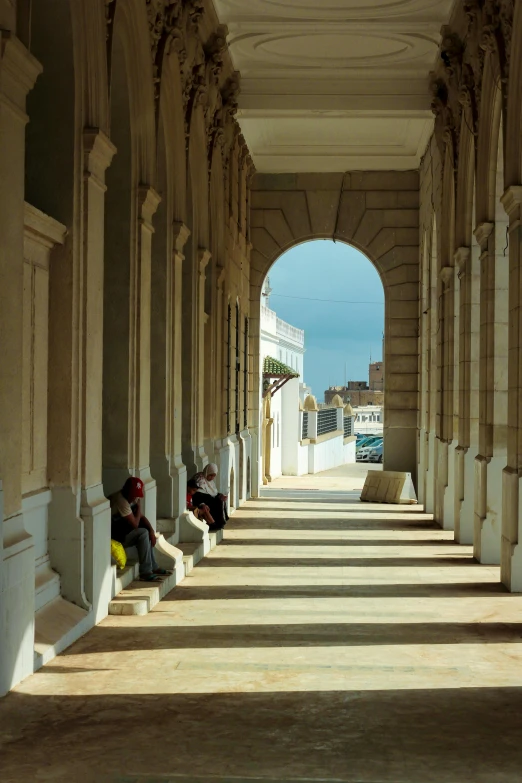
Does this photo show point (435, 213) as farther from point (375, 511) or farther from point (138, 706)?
point (138, 706)

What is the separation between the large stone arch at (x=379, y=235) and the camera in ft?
77.6

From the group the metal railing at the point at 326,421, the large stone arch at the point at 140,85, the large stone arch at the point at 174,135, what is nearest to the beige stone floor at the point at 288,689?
the large stone arch at the point at 140,85

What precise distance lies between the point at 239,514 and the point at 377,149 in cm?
815

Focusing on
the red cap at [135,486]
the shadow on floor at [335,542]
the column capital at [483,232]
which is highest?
the column capital at [483,232]

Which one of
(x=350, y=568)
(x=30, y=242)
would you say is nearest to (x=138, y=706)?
(x=30, y=242)

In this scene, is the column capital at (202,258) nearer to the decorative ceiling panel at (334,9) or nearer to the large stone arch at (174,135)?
the large stone arch at (174,135)

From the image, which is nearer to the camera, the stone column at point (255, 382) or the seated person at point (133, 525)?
the seated person at point (133, 525)

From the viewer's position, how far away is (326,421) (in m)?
49.9

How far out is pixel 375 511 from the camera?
20.4 metres

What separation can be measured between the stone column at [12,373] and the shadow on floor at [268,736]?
39 centimetres

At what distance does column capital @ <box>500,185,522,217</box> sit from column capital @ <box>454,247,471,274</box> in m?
4.06

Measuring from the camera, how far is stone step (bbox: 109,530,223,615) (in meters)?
8.91

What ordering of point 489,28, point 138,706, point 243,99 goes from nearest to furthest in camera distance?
point 138,706
point 489,28
point 243,99

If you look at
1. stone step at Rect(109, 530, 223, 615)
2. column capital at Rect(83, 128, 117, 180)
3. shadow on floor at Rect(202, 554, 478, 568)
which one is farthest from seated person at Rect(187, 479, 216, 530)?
column capital at Rect(83, 128, 117, 180)
